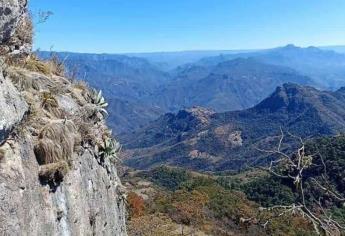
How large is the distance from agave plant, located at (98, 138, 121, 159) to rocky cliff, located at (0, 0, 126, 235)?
1.4 inches

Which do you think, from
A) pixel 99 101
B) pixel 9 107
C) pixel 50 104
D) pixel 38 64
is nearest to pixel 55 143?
pixel 9 107

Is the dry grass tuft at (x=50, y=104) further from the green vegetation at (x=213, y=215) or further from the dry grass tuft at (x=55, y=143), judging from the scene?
the green vegetation at (x=213, y=215)

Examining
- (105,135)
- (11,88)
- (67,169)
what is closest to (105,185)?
(105,135)

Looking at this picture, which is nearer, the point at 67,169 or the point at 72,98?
the point at 67,169

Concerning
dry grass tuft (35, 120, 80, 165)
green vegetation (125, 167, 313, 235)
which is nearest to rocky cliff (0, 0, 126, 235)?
dry grass tuft (35, 120, 80, 165)

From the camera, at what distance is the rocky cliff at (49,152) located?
7.33m

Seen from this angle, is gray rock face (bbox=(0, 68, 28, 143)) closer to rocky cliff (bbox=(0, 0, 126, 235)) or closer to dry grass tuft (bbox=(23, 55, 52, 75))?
rocky cliff (bbox=(0, 0, 126, 235))

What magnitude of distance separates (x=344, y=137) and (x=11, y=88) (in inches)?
4479

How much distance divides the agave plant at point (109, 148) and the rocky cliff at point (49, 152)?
4 centimetres

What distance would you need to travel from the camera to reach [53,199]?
8.51 m

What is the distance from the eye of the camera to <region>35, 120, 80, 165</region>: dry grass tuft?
8484 mm

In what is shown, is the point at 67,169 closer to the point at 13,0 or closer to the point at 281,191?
the point at 13,0

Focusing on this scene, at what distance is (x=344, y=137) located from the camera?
11344 centimetres

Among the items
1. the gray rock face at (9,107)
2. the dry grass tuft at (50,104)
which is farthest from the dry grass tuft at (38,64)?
the gray rock face at (9,107)
